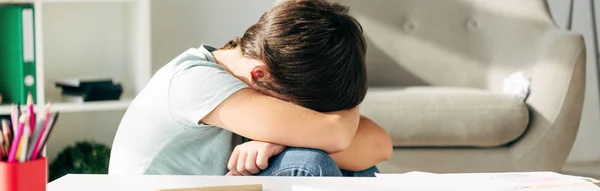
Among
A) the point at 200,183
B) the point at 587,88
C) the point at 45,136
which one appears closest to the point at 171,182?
the point at 200,183

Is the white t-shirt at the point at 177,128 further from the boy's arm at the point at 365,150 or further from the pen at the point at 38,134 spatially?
the pen at the point at 38,134

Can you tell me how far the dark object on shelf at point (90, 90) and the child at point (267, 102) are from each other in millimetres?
1526

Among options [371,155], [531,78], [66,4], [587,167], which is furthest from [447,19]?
[371,155]

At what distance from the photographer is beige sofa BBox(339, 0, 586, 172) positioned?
2670 millimetres

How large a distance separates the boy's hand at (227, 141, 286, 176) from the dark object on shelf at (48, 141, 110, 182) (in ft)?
5.46

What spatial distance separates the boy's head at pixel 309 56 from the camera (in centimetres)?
146

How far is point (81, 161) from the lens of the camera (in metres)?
3.09

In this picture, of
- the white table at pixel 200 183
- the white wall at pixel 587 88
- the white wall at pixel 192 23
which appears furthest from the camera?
the white wall at pixel 587 88

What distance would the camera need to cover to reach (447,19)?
3.30 meters

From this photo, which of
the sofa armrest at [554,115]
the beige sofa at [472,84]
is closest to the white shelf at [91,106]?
the beige sofa at [472,84]

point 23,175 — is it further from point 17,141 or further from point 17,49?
point 17,49

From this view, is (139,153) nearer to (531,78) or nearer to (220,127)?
(220,127)

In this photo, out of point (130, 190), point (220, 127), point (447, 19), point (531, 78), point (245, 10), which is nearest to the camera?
point (130, 190)

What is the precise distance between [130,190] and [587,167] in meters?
3.01
